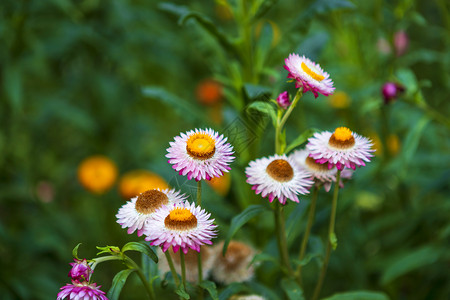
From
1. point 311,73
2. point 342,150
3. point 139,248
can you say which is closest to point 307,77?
point 311,73

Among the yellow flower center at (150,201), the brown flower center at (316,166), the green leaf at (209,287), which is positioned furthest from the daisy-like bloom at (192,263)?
the brown flower center at (316,166)

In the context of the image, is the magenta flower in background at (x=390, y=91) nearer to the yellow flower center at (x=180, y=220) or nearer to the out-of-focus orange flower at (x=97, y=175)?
the yellow flower center at (x=180, y=220)

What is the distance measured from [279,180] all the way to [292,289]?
27 cm

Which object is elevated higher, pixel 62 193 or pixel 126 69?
pixel 126 69

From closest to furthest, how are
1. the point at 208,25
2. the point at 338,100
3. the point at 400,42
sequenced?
the point at 208,25, the point at 400,42, the point at 338,100

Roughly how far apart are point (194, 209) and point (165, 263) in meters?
0.37

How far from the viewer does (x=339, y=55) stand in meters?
2.55

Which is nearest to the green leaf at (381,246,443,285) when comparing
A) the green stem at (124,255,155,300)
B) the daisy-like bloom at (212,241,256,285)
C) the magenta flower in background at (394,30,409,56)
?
the daisy-like bloom at (212,241,256,285)

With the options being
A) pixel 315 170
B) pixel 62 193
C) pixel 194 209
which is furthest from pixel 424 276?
pixel 62 193

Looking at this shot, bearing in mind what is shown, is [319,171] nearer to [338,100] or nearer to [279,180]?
[279,180]

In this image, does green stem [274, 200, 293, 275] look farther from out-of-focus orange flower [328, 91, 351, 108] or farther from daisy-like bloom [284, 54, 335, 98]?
out-of-focus orange flower [328, 91, 351, 108]

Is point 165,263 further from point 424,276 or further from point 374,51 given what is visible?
point 374,51

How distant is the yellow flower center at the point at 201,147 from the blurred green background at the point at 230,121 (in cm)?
11

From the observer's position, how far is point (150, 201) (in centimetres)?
84
